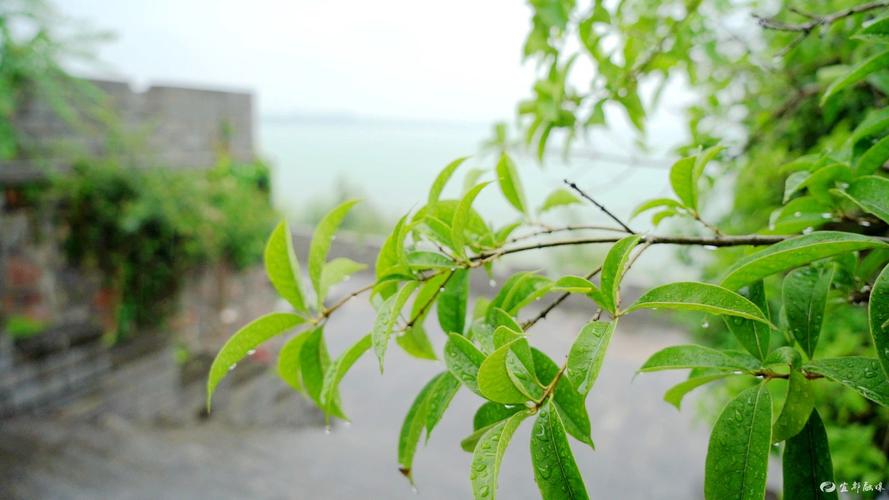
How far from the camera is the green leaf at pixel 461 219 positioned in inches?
18.9

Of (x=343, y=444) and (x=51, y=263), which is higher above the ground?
(x=51, y=263)

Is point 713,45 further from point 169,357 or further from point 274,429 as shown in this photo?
point 169,357

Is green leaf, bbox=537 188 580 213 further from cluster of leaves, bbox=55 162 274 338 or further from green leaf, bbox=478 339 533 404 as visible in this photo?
cluster of leaves, bbox=55 162 274 338

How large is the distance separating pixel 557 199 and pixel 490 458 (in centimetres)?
37

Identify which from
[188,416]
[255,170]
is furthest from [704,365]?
[255,170]

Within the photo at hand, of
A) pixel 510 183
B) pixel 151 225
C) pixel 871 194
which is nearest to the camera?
pixel 871 194

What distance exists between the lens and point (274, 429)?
166 inches

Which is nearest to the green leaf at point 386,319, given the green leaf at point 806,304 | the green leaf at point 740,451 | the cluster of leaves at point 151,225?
the green leaf at point 740,451

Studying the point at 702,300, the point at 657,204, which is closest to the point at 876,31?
the point at 657,204

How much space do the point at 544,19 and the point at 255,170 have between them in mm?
4471

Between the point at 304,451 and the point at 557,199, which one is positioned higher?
the point at 557,199

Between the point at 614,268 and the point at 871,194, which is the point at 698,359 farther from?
the point at 871,194

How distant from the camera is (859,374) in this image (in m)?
0.42

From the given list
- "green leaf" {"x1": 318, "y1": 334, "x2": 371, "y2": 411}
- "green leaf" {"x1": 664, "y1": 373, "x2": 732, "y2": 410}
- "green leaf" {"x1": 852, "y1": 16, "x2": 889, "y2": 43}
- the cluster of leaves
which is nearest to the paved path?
the cluster of leaves
